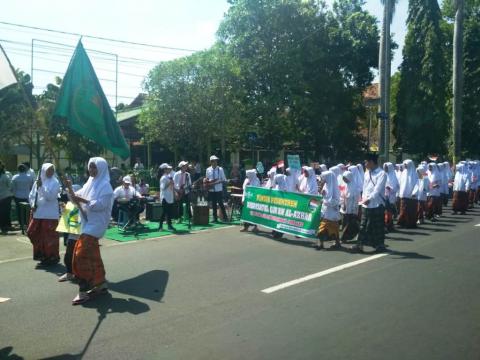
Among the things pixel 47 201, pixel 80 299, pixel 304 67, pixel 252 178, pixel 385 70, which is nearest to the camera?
pixel 80 299

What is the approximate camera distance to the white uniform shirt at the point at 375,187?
32.1ft

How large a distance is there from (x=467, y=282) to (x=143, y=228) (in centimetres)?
834

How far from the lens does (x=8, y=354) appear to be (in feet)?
15.7

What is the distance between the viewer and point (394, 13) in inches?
947

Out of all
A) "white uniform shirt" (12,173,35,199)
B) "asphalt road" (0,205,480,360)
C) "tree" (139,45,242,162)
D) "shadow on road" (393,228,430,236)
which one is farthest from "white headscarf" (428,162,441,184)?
"tree" (139,45,242,162)

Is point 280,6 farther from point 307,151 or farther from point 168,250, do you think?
point 168,250

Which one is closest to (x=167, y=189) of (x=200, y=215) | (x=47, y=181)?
(x=200, y=215)

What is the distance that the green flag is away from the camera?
6.85m

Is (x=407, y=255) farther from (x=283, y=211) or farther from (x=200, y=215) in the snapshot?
(x=200, y=215)

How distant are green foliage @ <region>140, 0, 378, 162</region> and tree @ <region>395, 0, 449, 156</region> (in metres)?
6.01

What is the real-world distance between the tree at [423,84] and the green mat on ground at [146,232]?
24.8 meters

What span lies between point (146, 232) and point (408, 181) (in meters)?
7.30

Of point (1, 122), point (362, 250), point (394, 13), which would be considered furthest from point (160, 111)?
point (362, 250)

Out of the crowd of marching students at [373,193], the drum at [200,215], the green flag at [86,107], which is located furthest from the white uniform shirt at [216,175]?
the green flag at [86,107]
